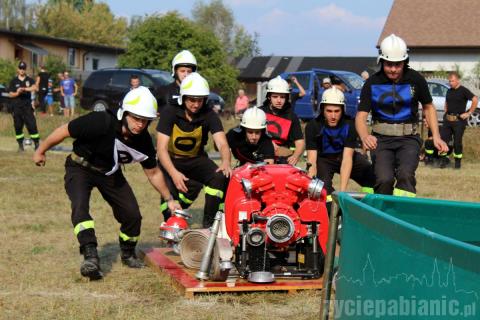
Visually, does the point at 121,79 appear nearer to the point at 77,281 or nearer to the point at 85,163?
the point at 85,163

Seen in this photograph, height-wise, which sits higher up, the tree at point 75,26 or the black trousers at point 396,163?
the tree at point 75,26

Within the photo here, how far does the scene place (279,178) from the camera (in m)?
6.70

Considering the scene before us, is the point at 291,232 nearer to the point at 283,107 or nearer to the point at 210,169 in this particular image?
the point at 210,169

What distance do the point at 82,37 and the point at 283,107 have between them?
3049 inches

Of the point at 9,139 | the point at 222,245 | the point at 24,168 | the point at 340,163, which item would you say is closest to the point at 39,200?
the point at 24,168

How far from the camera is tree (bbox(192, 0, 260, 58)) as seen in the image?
297 feet

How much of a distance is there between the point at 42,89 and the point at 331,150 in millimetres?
24621

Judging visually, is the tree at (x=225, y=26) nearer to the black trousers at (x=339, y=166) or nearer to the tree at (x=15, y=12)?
the tree at (x=15, y=12)

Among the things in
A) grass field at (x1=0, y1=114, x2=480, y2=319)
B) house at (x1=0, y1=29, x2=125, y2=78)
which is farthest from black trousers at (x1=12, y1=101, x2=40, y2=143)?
house at (x1=0, y1=29, x2=125, y2=78)

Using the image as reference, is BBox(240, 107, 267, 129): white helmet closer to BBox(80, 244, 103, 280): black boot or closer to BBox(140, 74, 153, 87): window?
BBox(80, 244, 103, 280): black boot

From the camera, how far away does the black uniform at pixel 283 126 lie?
890cm

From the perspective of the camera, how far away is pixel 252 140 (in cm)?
816

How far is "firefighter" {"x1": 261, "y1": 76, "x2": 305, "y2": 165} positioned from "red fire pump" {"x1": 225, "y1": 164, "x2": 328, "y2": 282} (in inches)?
80.3

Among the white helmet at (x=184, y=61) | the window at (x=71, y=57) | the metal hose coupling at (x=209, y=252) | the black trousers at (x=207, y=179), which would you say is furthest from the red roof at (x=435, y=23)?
the metal hose coupling at (x=209, y=252)
